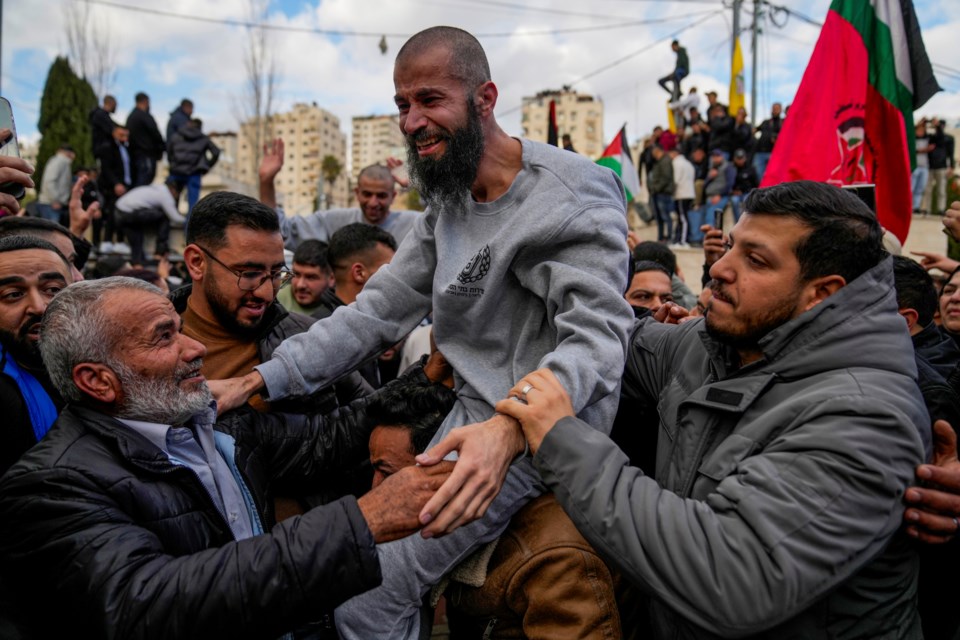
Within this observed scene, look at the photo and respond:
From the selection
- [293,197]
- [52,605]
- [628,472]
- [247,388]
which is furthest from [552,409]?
[293,197]

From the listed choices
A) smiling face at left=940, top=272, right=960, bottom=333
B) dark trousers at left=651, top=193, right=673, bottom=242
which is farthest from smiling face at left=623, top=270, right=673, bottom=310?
dark trousers at left=651, top=193, right=673, bottom=242

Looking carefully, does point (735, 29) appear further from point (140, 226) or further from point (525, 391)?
point (525, 391)

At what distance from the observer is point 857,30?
4.58 meters

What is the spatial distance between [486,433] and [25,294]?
86.8 inches

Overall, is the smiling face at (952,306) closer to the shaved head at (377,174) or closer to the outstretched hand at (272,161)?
the shaved head at (377,174)

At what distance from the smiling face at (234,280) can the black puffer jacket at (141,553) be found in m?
0.93

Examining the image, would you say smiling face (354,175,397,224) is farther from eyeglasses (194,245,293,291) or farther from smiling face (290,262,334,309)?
eyeglasses (194,245,293,291)

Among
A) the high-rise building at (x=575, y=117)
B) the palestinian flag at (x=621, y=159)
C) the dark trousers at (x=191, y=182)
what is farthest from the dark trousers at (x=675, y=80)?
the high-rise building at (x=575, y=117)

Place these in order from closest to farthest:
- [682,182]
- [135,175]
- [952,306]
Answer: [952,306], [135,175], [682,182]

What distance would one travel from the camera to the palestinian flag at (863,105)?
4520 mm

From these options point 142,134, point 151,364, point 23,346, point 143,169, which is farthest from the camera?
point 143,169

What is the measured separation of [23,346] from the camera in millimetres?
2727

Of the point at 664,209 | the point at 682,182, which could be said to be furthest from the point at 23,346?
the point at 664,209

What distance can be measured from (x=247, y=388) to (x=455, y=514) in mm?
1110
